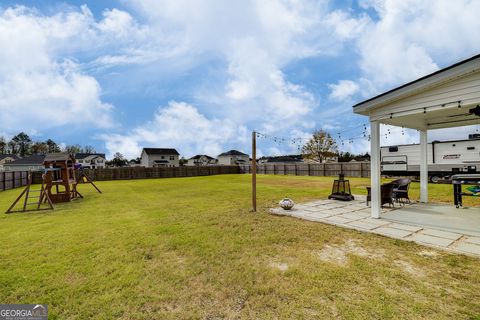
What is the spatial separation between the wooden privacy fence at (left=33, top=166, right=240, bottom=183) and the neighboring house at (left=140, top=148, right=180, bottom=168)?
21306mm

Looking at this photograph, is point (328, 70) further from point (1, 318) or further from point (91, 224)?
point (1, 318)

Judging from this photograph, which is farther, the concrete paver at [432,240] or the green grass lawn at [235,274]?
the concrete paver at [432,240]

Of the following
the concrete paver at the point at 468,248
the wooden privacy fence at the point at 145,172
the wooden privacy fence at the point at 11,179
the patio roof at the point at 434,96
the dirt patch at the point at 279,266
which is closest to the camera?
the dirt patch at the point at 279,266

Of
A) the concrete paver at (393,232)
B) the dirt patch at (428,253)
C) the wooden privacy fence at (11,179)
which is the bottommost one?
the dirt patch at (428,253)

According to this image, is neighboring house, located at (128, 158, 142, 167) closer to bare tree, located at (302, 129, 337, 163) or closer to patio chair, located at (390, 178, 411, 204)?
bare tree, located at (302, 129, 337, 163)

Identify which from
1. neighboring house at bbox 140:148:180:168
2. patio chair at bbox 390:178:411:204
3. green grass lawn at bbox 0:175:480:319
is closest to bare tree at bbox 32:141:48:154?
neighboring house at bbox 140:148:180:168

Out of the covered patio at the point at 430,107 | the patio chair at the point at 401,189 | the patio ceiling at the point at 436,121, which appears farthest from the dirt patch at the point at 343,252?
the patio chair at the point at 401,189

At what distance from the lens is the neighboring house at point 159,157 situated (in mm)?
51469

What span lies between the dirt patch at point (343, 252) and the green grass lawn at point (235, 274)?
17 millimetres

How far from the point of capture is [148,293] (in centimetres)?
285

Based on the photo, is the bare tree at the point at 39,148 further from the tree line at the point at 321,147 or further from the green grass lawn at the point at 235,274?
the green grass lawn at the point at 235,274

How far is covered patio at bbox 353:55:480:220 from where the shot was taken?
4852 millimetres

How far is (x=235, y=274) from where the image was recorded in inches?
130

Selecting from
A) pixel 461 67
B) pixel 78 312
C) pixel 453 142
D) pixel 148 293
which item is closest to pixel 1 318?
pixel 78 312
